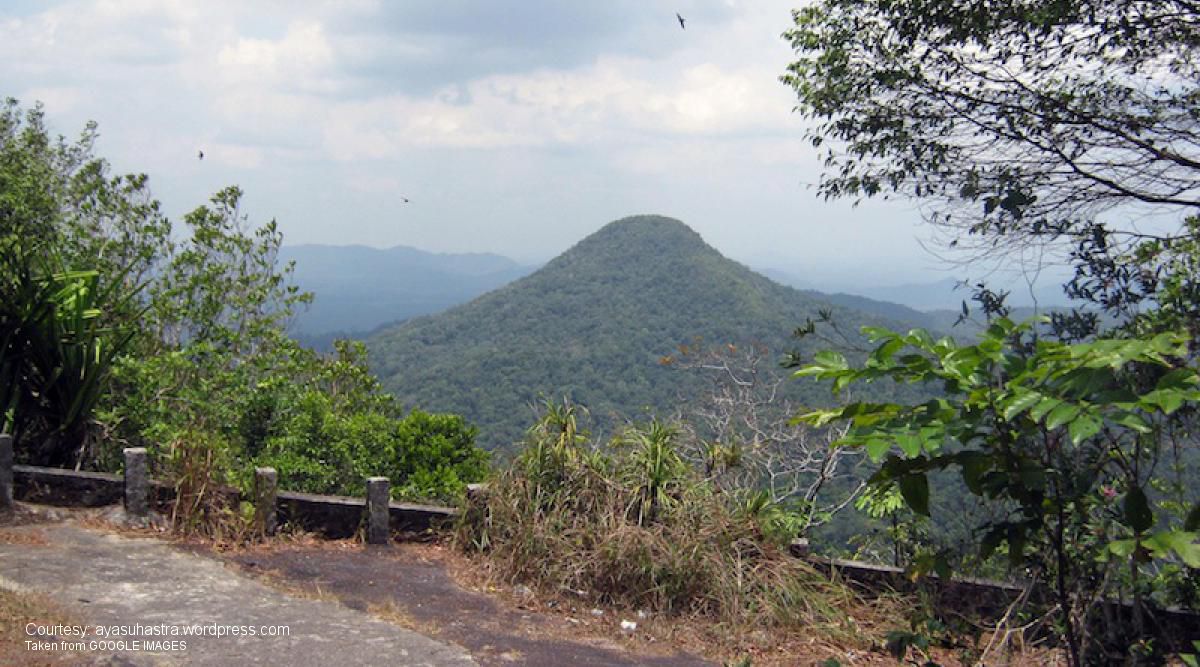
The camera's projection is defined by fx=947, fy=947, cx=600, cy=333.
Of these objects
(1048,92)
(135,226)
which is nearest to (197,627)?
(1048,92)

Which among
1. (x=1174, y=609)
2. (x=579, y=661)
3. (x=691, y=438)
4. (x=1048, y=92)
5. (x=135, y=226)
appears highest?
(x=1048, y=92)

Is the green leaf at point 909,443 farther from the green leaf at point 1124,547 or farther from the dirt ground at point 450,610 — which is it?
the dirt ground at point 450,610

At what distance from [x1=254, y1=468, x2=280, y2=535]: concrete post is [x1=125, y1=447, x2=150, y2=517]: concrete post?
2.44ft

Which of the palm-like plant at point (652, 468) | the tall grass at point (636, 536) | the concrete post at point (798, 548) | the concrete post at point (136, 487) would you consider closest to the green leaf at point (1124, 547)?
the tall grass at point (636, 536)

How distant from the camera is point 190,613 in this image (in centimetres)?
500

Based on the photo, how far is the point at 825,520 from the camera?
7277mm

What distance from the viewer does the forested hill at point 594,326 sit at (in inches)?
1716

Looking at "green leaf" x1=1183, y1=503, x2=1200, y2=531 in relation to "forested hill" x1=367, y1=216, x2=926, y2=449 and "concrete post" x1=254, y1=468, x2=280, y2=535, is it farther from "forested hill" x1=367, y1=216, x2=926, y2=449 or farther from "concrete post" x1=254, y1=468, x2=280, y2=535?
"forested hill" x1=367, y1=216, x2=926, y2=449

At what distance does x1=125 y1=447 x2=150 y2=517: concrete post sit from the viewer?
6.49 meters

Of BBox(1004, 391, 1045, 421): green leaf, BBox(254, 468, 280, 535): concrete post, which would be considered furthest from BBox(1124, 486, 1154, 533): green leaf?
BBox(254, 468, 280, 535): concrete post

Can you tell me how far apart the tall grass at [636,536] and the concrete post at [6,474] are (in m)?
3.05

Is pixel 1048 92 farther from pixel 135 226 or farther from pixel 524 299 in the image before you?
pixel 524 299

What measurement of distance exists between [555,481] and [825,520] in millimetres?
2229

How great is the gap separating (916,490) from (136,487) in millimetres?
5968
